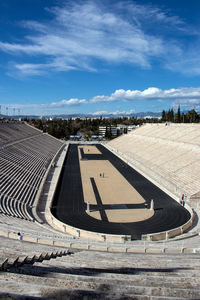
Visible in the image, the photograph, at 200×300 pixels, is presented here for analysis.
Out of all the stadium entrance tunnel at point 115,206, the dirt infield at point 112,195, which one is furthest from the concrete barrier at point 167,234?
the dirt infield at point 112,195

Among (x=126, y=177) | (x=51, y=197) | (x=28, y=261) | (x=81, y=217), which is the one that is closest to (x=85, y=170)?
(x=126, y=177)

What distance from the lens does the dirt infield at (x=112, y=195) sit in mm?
17188

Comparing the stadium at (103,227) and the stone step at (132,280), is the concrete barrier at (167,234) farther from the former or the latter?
the stone step at (132,280)

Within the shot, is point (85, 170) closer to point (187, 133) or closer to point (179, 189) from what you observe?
point (179, 189)

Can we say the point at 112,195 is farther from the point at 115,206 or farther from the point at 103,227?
the point at 103,227

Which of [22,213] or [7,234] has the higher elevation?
[7,234]

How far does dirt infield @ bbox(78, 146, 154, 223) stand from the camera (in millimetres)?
17188

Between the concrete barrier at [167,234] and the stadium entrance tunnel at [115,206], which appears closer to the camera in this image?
the concrete barrier at [167,234]

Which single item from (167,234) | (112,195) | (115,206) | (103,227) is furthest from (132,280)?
(112,195)

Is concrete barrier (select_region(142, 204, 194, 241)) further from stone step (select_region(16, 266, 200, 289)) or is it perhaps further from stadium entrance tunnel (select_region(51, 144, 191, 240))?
stone step (select_region(16, 266, 200, 289))

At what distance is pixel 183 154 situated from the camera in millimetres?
32156

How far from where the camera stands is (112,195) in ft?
71.8

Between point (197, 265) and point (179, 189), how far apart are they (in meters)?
16.9

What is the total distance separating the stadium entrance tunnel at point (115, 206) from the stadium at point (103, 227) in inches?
2.7
